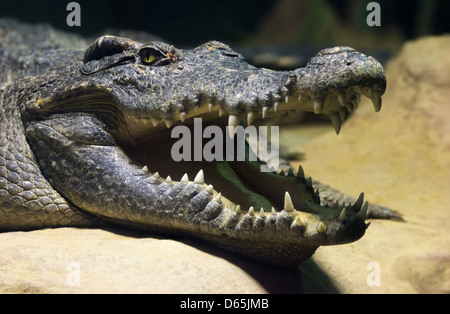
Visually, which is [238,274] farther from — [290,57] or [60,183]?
[290,57]

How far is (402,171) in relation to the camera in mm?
5418

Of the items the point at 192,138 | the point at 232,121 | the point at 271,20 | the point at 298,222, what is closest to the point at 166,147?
the point at 192,138

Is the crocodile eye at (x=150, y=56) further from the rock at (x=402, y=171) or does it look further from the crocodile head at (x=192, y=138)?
the rock at (x=402, y=171)

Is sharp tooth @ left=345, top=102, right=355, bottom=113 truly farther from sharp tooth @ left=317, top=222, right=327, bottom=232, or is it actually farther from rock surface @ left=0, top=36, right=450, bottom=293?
rock surface @ left=0, top=36, right=450, bottom=293

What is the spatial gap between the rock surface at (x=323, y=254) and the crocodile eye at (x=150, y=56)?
109 cm

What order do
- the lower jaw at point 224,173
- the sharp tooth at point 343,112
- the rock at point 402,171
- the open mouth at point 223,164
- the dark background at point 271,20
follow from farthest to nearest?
the dark background at point 271,20, the rock at point 402,171, the lower jaw at point 224,173, the open mouth at point 223,164, the sharp tooth at point 343,112

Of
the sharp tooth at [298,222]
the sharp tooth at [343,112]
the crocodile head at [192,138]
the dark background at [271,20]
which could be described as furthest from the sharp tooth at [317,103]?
the dark background at [271,20]

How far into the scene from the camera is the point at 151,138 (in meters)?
3.29

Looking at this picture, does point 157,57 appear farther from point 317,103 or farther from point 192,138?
point 317,103

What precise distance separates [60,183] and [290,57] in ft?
19.5

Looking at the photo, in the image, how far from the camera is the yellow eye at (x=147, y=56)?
3189 millimetres

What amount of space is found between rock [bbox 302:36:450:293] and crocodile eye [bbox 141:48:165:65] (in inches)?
66.8

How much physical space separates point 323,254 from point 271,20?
31.0ft
